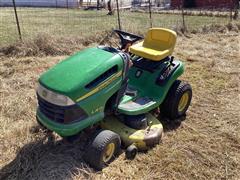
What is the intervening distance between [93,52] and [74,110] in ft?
2.31

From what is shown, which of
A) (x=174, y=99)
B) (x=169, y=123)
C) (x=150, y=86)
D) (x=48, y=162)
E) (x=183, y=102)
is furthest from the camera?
(x=183, y=102)

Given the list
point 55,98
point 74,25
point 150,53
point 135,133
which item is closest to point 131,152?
point 135,133

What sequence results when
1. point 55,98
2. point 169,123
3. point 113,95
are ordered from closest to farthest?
1. point 55,98
2. point 113,95
3. point 169,123

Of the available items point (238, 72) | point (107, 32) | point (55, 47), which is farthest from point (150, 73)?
point (107, 32)

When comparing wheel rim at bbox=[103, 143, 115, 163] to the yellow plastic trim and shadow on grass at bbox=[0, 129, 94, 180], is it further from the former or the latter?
the yellow plastic trim

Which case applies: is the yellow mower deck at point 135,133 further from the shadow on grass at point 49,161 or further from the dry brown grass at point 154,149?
the shadow on grass at point 49,161

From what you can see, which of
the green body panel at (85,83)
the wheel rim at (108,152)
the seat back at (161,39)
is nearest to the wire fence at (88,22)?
the seat back at (161,39)

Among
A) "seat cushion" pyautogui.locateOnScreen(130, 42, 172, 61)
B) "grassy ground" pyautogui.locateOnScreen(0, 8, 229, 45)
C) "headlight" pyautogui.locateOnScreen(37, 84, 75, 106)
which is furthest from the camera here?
"grassy ground" pyautogui.locateOnScreen(0, 8, 229, 45)

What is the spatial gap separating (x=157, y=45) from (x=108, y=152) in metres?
1.54

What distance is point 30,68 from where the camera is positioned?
19.7 feet

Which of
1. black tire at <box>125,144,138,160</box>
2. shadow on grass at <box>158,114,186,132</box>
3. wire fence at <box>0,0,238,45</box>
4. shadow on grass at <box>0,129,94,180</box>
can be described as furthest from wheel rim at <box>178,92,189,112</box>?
wire fence at <box>0,0,238,45</box>

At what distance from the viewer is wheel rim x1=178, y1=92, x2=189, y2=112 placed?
409 centimetres

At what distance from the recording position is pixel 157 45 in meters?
3.89

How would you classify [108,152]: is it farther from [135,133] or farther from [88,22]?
[88,22]
